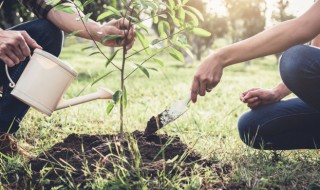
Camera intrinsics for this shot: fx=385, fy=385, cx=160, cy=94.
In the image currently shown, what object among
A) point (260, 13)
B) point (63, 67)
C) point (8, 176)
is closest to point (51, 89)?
point (63, 67)

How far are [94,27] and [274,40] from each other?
110 centimetres

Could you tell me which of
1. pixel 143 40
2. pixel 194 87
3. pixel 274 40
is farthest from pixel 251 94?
pixel 143 40

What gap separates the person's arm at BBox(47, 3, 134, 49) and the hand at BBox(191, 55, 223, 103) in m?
0.45

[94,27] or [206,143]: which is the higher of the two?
[94,27]

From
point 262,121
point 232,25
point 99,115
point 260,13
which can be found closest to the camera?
point 262,121

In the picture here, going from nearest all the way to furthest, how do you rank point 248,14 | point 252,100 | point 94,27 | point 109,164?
point 109,164 → point 94,27 → point 252,100 → point 248,14

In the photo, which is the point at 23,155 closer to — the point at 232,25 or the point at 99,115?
the point at 99,115

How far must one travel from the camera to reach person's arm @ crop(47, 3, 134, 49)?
2.23 m

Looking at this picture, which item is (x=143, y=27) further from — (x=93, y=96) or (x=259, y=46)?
(x=259, y=46)

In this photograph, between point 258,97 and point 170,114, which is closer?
point 170,114

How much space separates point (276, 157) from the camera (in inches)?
92.1

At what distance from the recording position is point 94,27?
242 cm

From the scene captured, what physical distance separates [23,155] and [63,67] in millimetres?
653

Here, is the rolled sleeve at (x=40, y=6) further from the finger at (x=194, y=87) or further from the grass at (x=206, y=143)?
the finger at (x=194, y=87)
